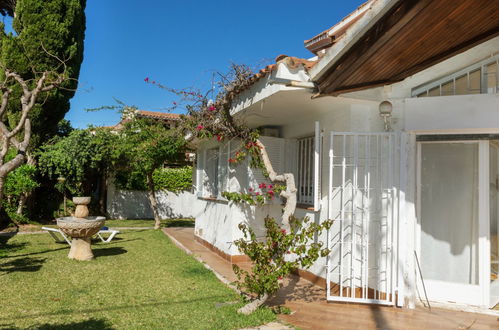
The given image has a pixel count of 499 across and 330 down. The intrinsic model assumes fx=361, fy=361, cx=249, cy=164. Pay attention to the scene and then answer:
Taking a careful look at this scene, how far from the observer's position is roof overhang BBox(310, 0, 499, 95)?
13.4 feet

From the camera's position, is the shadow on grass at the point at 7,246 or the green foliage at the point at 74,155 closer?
the shadow on grass at the point at 7,246

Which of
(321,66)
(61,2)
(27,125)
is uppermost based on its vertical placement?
(61,2)

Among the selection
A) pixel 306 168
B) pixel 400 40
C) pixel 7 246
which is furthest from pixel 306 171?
pixel 7 246

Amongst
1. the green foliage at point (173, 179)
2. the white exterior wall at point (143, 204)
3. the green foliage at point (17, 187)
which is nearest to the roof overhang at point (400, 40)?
the green foliage at point (17, 187)

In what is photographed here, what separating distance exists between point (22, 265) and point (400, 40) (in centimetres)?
974

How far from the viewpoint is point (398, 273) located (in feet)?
20.7

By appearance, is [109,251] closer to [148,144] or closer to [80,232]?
[80,232]

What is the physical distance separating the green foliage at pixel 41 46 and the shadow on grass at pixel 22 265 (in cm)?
907

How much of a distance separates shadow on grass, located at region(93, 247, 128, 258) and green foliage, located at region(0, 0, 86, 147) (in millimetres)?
8452

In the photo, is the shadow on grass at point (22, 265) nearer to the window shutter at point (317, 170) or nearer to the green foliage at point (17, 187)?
the window shutter at point (317, 170)

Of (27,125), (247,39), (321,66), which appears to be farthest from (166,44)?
(321,66)

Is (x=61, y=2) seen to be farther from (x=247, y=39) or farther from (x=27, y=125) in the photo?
(x=27, y=125)

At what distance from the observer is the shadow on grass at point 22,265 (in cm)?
850

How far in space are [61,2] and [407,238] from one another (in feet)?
62.6
